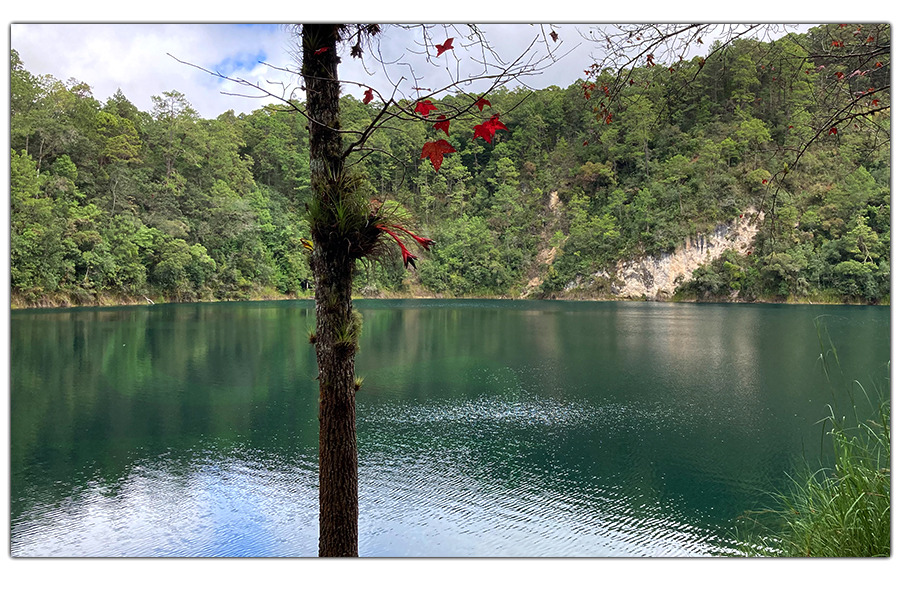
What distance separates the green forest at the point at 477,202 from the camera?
76.4 ft

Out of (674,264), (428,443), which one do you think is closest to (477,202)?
(674,264)

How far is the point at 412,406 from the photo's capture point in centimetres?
899

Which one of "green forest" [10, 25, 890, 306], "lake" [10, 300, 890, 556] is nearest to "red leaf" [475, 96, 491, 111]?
"lake" [10, 300, 890, 556]

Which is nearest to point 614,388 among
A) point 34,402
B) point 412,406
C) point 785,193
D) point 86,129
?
point 412,406

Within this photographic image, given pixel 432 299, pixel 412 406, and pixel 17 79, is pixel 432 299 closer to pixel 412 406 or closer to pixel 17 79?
pixel 17 79

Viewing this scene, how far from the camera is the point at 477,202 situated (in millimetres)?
40031

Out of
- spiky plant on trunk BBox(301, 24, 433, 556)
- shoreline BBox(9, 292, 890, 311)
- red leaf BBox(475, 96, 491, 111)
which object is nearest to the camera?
red leaf BBox(475, 96, 491, 111)

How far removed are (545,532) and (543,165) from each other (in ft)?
132

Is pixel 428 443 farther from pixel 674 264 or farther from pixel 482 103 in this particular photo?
pixel 674 264

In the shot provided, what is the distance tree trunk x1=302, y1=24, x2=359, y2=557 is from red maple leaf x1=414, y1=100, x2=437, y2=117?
1.04 ft

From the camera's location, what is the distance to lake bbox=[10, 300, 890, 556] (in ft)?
15.5

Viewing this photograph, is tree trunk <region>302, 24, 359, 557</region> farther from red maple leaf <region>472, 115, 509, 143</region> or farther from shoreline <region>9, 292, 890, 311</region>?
shoreline <region>9, 292, 890, 311</region>

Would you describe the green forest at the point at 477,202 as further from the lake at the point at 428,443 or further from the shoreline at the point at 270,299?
the lake at the point at 428,443

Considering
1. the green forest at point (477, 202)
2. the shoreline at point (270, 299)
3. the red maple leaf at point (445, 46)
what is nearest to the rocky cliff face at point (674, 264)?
the green forest at point (477, 202)
